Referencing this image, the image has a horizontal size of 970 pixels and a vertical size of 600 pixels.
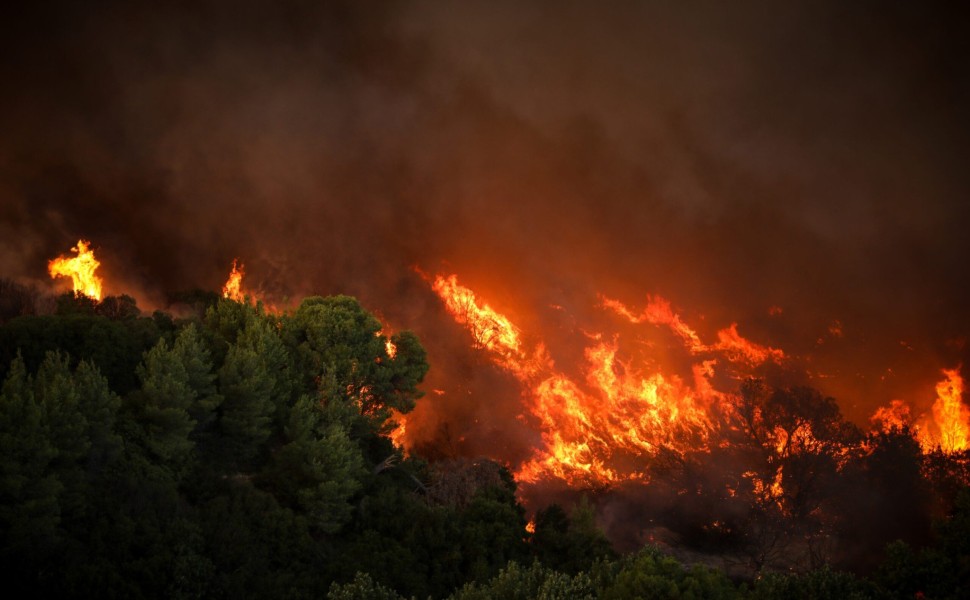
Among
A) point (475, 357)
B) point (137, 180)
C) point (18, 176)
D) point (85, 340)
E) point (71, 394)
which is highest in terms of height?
point (137, 180)

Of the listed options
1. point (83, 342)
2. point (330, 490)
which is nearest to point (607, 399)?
point (330, 490)

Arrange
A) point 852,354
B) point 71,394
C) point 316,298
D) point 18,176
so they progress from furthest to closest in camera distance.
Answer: point 18,176, point 852,354, point 316,298, point 71,394

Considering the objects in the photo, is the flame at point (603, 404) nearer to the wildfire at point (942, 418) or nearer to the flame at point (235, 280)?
the wildfire at point (942, 418)

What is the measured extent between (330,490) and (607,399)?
2751cm

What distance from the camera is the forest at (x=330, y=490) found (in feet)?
58.3

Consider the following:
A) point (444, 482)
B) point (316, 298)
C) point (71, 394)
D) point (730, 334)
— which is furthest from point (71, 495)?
point (730, 334)

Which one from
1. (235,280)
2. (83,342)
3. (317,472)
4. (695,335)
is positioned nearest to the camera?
(317,472)

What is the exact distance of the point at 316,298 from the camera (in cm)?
3447

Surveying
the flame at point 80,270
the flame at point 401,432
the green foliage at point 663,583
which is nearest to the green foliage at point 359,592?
the green foliage at point 663,583

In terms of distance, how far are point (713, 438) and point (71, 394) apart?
127 feet

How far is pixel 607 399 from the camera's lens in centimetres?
4928

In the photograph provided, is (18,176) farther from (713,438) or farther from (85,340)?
(713,438)

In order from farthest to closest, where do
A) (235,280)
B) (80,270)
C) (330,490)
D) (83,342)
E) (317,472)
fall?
(235,280)
(80,270)
(83,342)
(317,472)
(330,490)

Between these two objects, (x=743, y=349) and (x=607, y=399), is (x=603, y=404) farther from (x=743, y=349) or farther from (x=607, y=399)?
(x=743, y=349)
